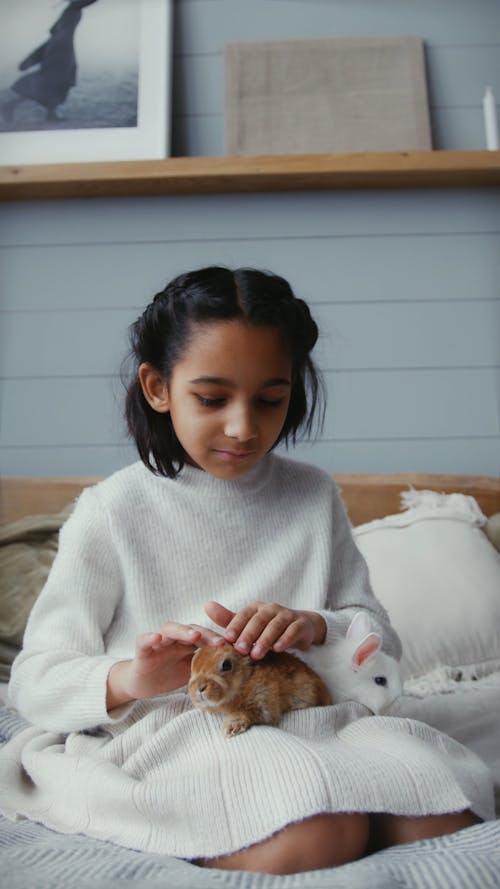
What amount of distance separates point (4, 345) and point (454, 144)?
3.18ft

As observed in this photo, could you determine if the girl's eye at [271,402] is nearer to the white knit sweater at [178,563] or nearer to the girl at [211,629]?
the girl at [211,629]

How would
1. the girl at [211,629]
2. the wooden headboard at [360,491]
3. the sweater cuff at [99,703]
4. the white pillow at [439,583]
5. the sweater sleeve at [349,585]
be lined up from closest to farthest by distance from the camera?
the girl at [211,629]
the sweater cuff at [99,703]
the sweater sleeve at [349,585]
the white pillow at [439,583]
the wooden headboard at [360,491]

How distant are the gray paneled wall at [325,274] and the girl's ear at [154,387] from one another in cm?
73

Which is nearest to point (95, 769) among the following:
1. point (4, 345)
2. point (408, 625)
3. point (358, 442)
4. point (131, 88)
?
point (408, 625)

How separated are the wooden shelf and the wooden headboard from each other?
57cm

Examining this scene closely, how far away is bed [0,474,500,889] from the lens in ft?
1.85

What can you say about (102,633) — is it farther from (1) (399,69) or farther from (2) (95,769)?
(1) (399,69)

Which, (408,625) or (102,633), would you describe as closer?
(102,633)

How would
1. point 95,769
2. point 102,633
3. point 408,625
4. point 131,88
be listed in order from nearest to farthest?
point 95,769
point 102,633
point 408,625
point 131,88

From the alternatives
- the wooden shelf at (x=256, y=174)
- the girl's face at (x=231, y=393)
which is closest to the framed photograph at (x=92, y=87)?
the wooden shelf at (x=256, y=174)

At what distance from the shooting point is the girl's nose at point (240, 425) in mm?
822

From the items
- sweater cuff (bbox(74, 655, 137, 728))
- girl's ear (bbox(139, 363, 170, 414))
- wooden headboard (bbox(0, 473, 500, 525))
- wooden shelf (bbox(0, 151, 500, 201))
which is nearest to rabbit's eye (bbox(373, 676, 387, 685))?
sweater cuff (bbox(74, 655, 137, 728))

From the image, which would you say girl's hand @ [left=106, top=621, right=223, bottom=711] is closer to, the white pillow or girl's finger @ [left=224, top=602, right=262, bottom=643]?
girl's finger @ [left=224, top=602, right=262, bottom=643]

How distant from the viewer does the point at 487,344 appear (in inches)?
66.3
